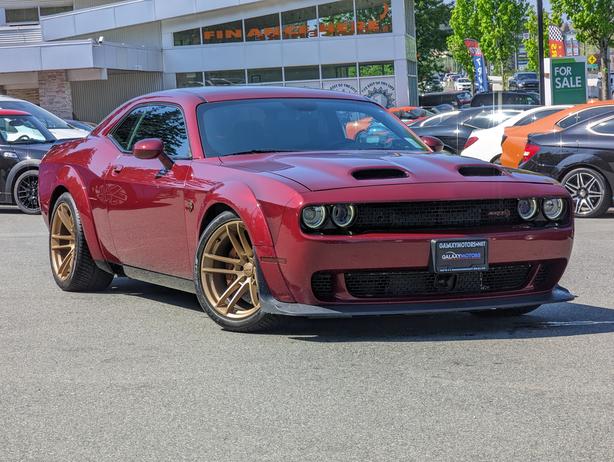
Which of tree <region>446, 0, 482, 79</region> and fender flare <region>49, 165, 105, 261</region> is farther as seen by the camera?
tree <region>446, 0, 482, 79</region>

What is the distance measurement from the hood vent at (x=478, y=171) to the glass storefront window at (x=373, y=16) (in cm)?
4278

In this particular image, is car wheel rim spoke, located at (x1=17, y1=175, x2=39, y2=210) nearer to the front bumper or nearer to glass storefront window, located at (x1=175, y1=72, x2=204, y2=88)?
the front bumper

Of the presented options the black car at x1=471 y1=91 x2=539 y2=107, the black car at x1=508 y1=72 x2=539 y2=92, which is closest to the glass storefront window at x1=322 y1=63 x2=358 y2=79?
the black car at x1=471 y1=91 x2=539 y2=107

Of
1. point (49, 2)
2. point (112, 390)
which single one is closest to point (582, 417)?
point (112, 390)

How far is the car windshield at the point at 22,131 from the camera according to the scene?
1812cm

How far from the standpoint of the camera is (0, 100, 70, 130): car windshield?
20859 millimetres

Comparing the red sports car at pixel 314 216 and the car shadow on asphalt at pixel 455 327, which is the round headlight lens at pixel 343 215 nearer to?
the red sports car at pixel 314 216

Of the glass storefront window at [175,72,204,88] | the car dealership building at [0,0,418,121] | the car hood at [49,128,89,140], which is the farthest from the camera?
the glass storefront window at [175,72,204,88]

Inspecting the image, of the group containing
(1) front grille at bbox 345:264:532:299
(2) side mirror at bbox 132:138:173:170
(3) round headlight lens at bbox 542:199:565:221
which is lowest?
(1) front grille at bbox 345:264:532:299

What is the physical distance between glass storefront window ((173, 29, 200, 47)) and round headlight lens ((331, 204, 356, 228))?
4639 centimetres

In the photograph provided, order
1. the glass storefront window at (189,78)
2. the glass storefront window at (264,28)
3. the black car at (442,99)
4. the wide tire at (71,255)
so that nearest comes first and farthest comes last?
1. the wide tire at (71,255)
2. the glass storefront window at (264,28)
3. the glass storefront window at (189,78)
4. the black car at (442,99)

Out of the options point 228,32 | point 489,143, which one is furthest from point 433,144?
point 228,32

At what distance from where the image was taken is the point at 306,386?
539cm

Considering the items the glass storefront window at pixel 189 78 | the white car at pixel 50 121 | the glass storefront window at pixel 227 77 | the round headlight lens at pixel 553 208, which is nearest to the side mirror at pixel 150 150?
the round headlight lens at pixel 553 208
